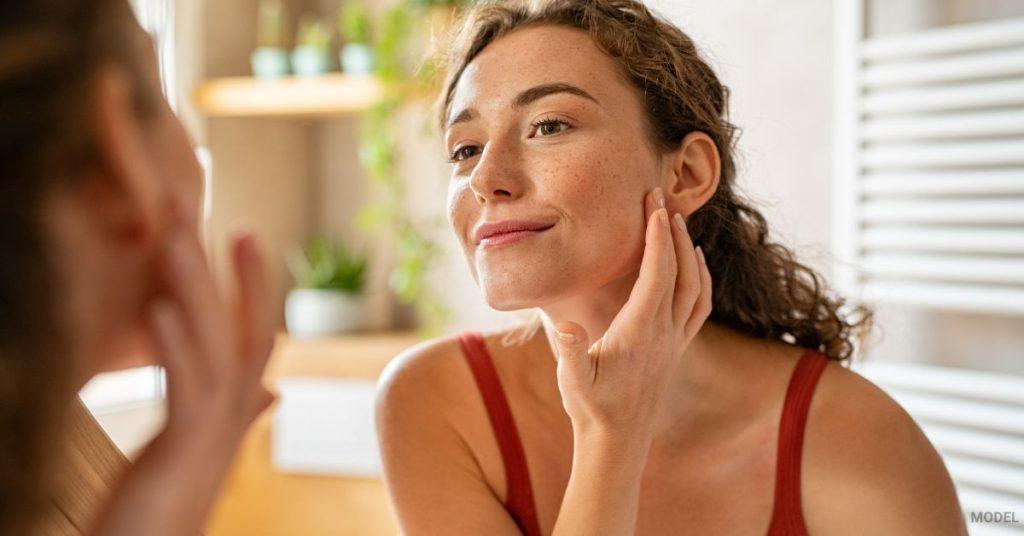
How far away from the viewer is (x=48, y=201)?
335 millimetres

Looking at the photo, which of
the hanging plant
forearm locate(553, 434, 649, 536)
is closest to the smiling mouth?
forearm locate(553, 434, 649, 536)

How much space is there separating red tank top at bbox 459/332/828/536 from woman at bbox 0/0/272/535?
82cm

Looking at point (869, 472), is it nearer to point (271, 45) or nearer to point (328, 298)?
point (328, 298)

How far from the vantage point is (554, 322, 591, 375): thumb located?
0.94 meters

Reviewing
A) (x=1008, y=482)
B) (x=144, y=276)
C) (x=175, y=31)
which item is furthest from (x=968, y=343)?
(x=175, y=31)

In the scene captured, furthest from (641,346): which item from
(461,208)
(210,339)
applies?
(210,339)

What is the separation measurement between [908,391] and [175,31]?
2.28 meters

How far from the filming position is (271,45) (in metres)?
3.11

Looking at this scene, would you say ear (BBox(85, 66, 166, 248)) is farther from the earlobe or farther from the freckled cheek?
the freckled cheek

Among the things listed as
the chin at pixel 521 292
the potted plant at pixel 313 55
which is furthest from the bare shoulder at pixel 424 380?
the potted plant at pixel 313 55

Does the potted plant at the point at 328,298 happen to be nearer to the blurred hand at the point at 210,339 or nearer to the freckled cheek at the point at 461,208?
the freckled cheek at the point at 461,208

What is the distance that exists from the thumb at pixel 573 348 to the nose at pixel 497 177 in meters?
0.18

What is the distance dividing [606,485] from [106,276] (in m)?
0.69

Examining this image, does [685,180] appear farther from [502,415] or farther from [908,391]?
[908,391]
